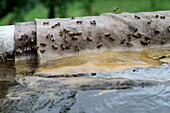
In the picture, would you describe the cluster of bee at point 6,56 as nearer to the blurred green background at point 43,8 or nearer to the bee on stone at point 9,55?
the bee on stone at point 9,55

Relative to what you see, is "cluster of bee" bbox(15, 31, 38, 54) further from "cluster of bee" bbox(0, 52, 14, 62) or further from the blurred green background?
the blurred green background

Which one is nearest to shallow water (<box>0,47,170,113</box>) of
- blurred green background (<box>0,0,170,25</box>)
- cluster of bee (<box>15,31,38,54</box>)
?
cluster of bee (<box>15,31,38,54</box>)

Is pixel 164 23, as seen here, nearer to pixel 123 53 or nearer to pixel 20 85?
pixel 123 53

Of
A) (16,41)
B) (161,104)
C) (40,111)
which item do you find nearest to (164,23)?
(161,104)

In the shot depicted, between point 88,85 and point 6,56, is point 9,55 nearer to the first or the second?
point 6,56

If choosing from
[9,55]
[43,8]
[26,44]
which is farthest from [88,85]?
[43,8]
